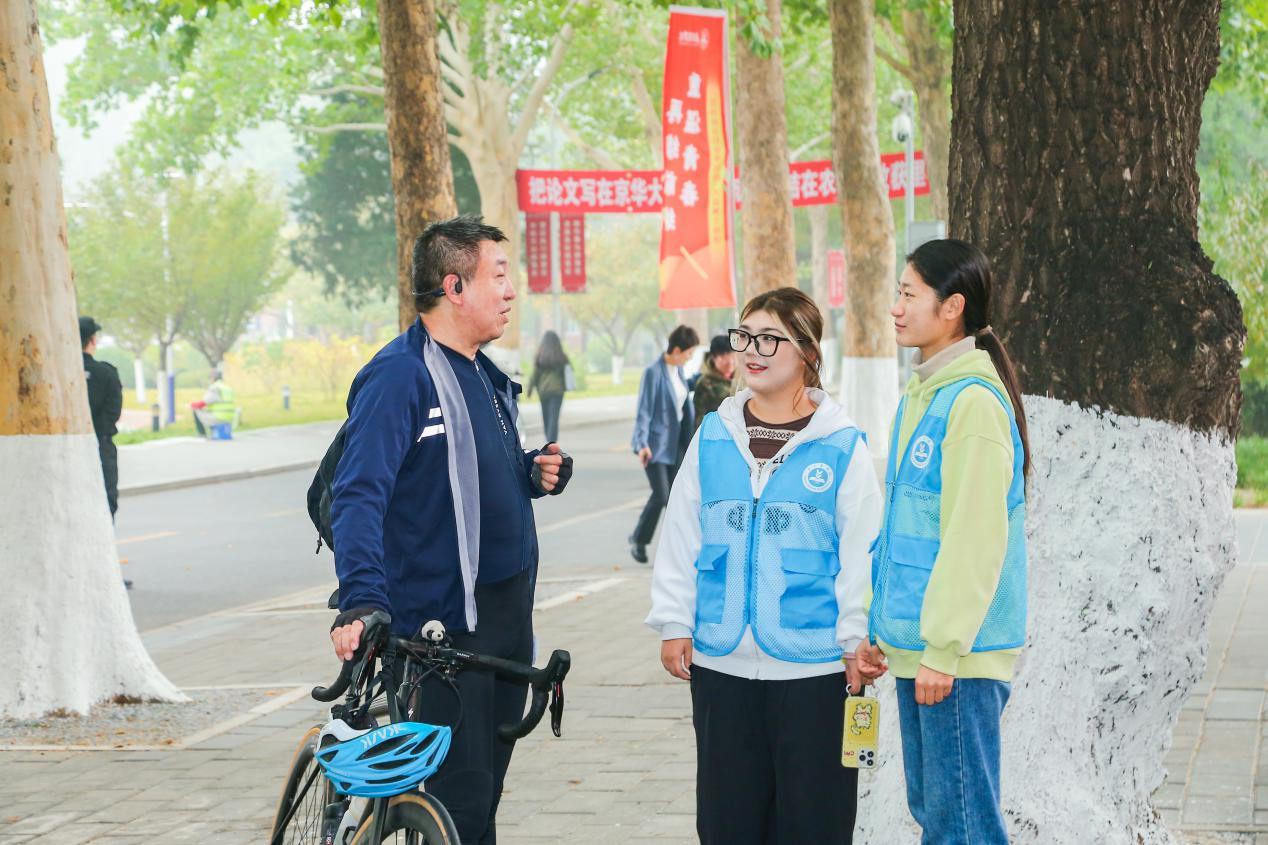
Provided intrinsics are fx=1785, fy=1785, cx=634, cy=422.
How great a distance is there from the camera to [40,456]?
8.25 metres

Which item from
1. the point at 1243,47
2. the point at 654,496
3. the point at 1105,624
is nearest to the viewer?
the point at 1105,624

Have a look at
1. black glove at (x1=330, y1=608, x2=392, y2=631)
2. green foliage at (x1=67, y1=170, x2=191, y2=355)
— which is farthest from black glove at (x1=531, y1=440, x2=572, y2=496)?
green foliage at (x1=67, y1=170, x2=191, y2=355)

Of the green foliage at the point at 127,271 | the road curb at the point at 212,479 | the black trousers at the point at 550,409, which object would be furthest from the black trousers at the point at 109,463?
the green foliage at the point at 127,271

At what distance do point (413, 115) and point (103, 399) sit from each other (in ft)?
11.1

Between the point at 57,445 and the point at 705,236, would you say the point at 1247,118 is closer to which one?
the point at 705,236

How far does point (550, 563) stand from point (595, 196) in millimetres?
20645

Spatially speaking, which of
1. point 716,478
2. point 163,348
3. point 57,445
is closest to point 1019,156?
point 716,478

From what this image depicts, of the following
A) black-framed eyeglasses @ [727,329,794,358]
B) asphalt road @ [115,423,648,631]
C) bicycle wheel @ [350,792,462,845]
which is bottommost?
asphalt road @ [115,423,648,631]

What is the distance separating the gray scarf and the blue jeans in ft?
3.41

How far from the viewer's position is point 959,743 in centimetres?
397

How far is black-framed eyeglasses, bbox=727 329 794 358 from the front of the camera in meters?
4.19

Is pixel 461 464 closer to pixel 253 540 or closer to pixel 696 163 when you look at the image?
pixel 253 540

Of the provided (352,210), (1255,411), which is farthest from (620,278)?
(1255,411)

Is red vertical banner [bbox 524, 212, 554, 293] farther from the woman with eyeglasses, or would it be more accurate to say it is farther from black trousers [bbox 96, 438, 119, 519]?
the woman with eyeglasses
